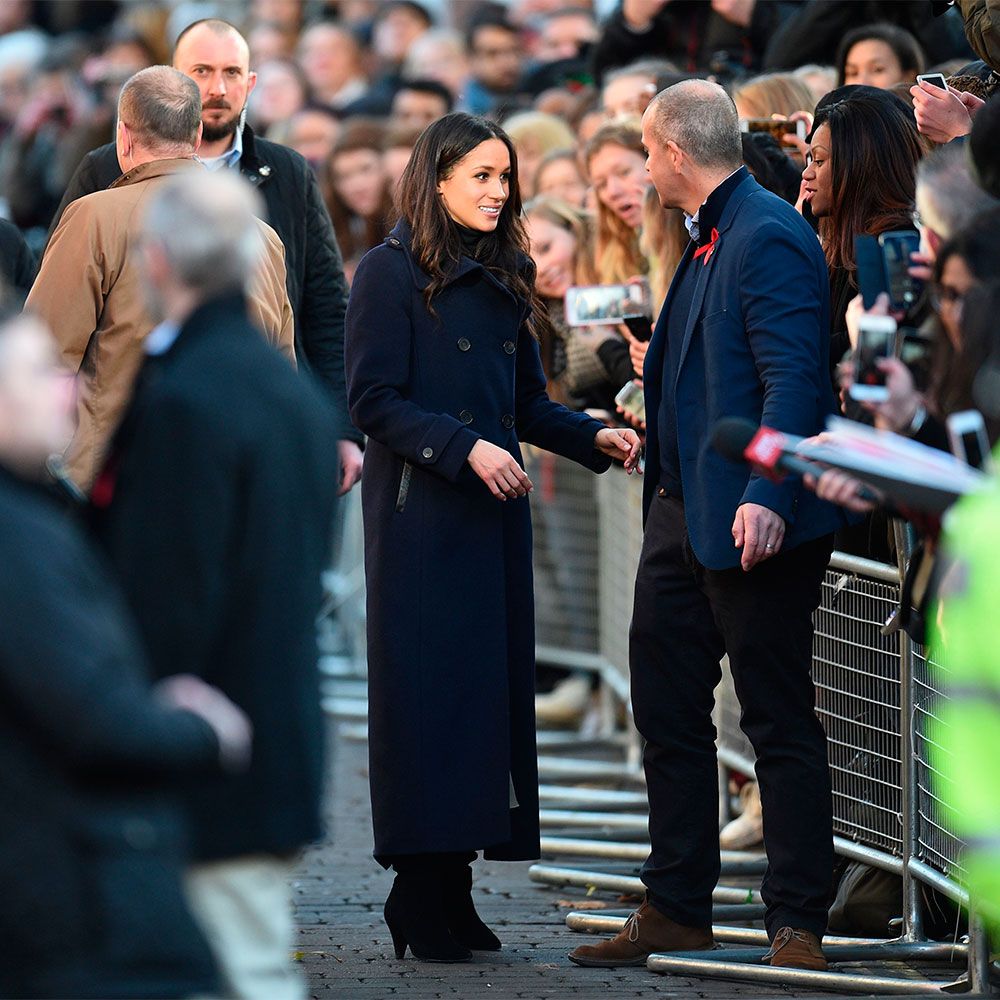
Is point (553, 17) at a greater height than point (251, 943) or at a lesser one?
greater

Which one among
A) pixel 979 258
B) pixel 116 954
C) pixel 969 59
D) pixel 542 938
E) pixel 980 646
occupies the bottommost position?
pixel 542 938

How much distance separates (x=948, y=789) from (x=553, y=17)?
8564 mm

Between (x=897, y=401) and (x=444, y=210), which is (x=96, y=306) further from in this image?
(x=897, y=401)

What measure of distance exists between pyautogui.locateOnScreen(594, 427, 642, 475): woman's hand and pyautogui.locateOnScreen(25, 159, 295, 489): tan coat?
1397 mm

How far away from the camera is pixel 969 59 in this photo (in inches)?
364

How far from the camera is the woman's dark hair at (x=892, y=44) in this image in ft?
27.7

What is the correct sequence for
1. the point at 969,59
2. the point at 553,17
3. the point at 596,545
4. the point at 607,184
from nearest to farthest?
the point at 607,184, the point at 969,59, the point at 596,545, the point at 553,17

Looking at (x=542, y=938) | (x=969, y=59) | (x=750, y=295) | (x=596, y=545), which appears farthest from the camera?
(x=596, y=545)

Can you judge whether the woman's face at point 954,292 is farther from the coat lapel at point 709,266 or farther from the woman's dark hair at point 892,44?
the woman's dark hair at point 892,44

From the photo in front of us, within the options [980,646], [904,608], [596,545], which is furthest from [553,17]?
[980,646]

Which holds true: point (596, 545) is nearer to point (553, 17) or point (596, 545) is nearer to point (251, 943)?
point (553, 17)

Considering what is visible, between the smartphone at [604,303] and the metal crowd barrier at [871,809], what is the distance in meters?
1.14

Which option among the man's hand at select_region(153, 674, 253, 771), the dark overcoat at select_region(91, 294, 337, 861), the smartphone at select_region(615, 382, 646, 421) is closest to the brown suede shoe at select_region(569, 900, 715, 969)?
the smartphone at select_region(615, 382, 646, 421)

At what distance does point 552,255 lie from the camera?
9.12m
